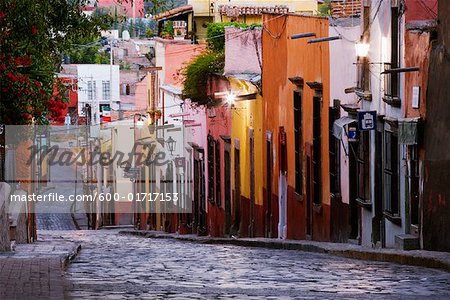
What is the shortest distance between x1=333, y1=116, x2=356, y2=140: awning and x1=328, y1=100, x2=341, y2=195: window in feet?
3.87

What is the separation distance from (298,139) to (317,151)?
183 centimetres

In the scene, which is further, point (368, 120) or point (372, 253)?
point (368, 120)

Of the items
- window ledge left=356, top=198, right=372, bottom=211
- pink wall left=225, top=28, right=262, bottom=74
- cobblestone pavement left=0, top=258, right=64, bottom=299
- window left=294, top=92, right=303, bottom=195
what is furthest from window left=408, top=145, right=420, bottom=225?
pink wall left=225, top=28, right=262, bottom=74

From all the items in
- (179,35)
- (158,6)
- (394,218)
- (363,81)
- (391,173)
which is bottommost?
(394,218)

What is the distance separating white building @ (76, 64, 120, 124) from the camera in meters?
72.2

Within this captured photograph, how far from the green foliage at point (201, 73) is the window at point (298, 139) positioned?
30.9ft

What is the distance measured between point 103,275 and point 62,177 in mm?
66628

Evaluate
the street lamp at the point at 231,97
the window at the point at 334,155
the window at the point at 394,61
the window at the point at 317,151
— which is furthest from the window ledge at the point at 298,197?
the window at the point at 394,61

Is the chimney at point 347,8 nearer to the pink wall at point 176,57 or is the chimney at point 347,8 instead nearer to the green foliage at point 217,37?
the green foliage at point 217,37

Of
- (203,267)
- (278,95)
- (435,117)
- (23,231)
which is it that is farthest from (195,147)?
(203,267)

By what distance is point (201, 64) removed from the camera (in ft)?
128

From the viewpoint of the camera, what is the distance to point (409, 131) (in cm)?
1880

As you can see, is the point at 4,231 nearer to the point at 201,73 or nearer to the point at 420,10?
the point at 420,10

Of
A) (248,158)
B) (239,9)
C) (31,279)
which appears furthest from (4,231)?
(239,9)
